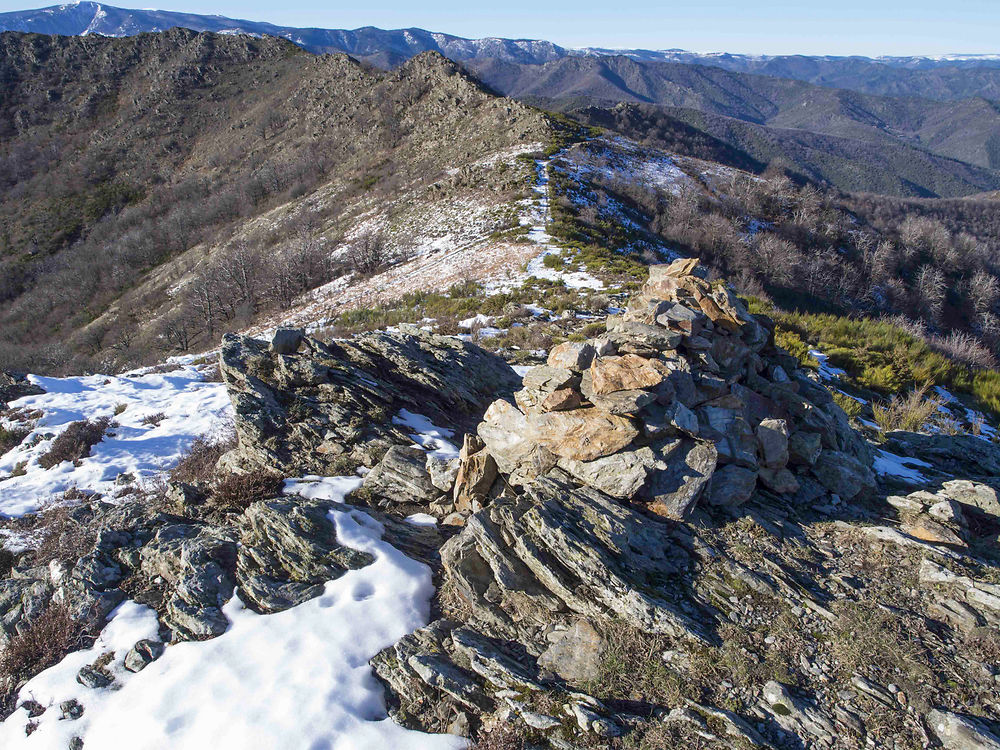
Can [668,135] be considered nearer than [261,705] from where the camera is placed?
No

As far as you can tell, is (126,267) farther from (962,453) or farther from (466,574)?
(962,453)

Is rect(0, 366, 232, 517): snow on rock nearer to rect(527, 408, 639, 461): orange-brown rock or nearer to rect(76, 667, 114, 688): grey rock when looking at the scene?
rect(76, 667, 114, 688): grey rock

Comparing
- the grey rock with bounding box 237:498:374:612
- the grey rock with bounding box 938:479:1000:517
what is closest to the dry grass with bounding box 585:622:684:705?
the grey rock with bounding box 237:498:374:612

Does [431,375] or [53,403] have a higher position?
[431,375]

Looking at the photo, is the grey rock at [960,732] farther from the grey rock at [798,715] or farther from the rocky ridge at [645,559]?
the grey rock at [798,715]

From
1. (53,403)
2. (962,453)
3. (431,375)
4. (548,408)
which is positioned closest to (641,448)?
(548,408)

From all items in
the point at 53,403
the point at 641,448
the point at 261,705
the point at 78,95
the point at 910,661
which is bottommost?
the point at 53,403

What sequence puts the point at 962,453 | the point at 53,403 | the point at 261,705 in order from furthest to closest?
1. the point at 53,403
2. the point at 962,453
3. the point at 261,705
